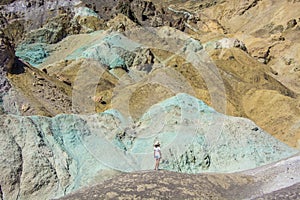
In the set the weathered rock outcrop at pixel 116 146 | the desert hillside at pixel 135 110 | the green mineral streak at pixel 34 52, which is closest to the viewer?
the desert hillside at pixel 135 110

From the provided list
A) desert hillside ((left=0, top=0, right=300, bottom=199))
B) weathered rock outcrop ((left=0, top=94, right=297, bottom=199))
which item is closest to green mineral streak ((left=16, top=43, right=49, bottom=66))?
desert hillside ((left=0, top=0, right=300, bottom=199))

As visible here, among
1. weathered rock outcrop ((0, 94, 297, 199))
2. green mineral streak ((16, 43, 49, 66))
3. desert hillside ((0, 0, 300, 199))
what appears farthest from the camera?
green mineral streak ((16, 43, 49, 66))

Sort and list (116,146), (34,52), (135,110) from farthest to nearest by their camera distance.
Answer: (34,52) < (135,110) < (116,146)

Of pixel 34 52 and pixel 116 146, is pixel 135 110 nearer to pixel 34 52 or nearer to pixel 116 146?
pixel 116 146

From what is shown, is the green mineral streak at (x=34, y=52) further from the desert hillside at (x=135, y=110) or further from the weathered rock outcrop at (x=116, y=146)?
the weathered rock outcrop at (x=116, y=146)

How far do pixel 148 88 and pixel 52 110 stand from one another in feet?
23.1

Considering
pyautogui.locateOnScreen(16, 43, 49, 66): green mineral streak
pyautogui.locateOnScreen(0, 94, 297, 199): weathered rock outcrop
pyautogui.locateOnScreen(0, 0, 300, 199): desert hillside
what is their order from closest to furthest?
pyautogui.locateOnScreen(0, 0, 300, 199): desert hillside, pyautogui.locateOnScreen(0, 94, 297, 199): weathered rock outcrop, pyautogui.locateOnScreen(16, 43, 49, 66): green mineral streak

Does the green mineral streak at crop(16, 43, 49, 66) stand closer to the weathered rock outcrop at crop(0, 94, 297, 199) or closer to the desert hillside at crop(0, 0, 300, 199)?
the desert hillside at crop(0, 0, 300, 199)

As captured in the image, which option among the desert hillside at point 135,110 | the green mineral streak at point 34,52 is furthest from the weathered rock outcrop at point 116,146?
the green mineral streak at point 34,52

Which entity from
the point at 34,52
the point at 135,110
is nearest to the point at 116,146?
the point at 135,110

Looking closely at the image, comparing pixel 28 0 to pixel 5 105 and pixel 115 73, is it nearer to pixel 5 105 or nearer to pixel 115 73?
pixel 115 73

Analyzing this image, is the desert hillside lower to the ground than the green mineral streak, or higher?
higher

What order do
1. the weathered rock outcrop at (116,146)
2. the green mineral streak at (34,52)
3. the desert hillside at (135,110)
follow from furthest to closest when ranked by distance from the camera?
the green mineral streak at (34,52) → the weathered rock outcrop at (116,146) → the desert hillside at (135,110)

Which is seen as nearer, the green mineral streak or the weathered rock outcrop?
the weathered rock outcrop
